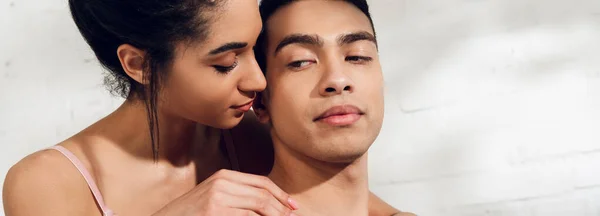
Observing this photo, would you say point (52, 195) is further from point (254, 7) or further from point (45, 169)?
point (254, 7)

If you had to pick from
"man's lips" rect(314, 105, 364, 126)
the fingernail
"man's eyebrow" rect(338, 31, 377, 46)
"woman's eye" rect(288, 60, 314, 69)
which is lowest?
the fingernail

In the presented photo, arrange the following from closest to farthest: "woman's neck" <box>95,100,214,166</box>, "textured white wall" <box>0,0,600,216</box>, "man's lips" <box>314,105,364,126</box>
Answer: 1. "man's lips" <box>314,105,364,126</box>
2. "woman's neck" <box>95,100,214,166</box>
3. "textured white wall" <box>0,0,600,216</box>

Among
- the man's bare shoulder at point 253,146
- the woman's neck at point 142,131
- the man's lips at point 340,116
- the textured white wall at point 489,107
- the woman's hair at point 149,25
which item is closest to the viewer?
the woman's hair at point 149,25

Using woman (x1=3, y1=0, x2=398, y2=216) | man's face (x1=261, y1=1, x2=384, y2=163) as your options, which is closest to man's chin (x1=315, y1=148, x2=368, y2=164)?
man's face (x1=261, y1=1, x2=384, y2=163)

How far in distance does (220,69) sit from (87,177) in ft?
1.12

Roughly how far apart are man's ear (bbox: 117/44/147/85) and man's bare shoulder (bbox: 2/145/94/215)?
214 millimetres

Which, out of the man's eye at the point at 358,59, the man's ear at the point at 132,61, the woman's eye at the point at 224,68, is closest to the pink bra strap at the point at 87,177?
the man's ear at the point at 132,61

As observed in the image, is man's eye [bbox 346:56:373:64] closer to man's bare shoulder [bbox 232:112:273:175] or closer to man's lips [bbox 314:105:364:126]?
man's lips [bbox 314:105:364:126]

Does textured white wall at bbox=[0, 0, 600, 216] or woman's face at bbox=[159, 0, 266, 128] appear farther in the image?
textured white wall at bbox=[0, 0, 600, 216]

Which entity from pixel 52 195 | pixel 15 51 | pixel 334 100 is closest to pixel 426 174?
pixel 334 100

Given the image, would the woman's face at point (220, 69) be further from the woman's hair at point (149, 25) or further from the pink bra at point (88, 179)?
the pink bra at point (88, 179)

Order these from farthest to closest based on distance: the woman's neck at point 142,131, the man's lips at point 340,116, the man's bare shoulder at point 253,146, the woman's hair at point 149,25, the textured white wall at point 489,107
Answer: the textured white wall at point 489,107 → the man's bare shoulder at point 253,146 → the woman's neck at point 142,131 → the man's lips at point 340,116 → the woman's hair at point 149,25

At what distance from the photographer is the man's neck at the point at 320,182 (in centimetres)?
134

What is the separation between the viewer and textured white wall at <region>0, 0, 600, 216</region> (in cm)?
184
